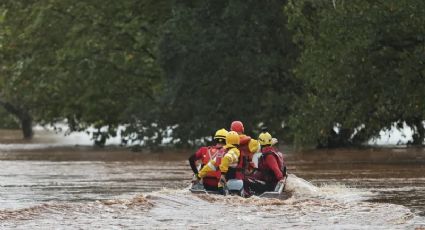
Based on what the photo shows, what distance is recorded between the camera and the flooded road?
19.2 m

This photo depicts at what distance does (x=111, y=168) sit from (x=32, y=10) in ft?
58.3

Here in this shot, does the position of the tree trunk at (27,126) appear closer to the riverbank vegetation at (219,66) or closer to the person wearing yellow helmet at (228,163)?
the riverbank vegetation at (219,66)

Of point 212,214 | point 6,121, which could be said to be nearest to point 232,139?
point 212,214

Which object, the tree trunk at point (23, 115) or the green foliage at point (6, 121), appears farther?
the green foliage at point (6, 121)

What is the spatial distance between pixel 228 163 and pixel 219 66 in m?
26.0

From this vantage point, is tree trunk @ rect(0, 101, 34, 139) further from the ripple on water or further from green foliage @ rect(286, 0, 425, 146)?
the ripple on water

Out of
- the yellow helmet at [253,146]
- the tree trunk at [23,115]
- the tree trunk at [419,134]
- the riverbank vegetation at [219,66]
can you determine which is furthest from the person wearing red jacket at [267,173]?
the tree trunk at [23,115]

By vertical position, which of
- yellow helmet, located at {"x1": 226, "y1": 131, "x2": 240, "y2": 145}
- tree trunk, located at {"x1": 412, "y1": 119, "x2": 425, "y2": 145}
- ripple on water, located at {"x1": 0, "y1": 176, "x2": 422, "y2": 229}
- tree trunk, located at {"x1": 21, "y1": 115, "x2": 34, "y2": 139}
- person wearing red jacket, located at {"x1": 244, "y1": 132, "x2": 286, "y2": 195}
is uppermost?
tree trunk, located at {"x1": 21, "y1": 115, "x2": 34, "y2": 139}

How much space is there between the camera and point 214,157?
78.3 feet

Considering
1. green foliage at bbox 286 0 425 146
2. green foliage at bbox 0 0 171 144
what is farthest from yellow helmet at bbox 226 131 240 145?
green foliage at bbox 0 0 171 144

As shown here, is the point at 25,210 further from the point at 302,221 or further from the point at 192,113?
the point at 192,113

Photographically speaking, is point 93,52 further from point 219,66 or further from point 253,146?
point 253,146

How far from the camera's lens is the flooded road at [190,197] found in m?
19.2

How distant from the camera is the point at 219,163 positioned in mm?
23734
